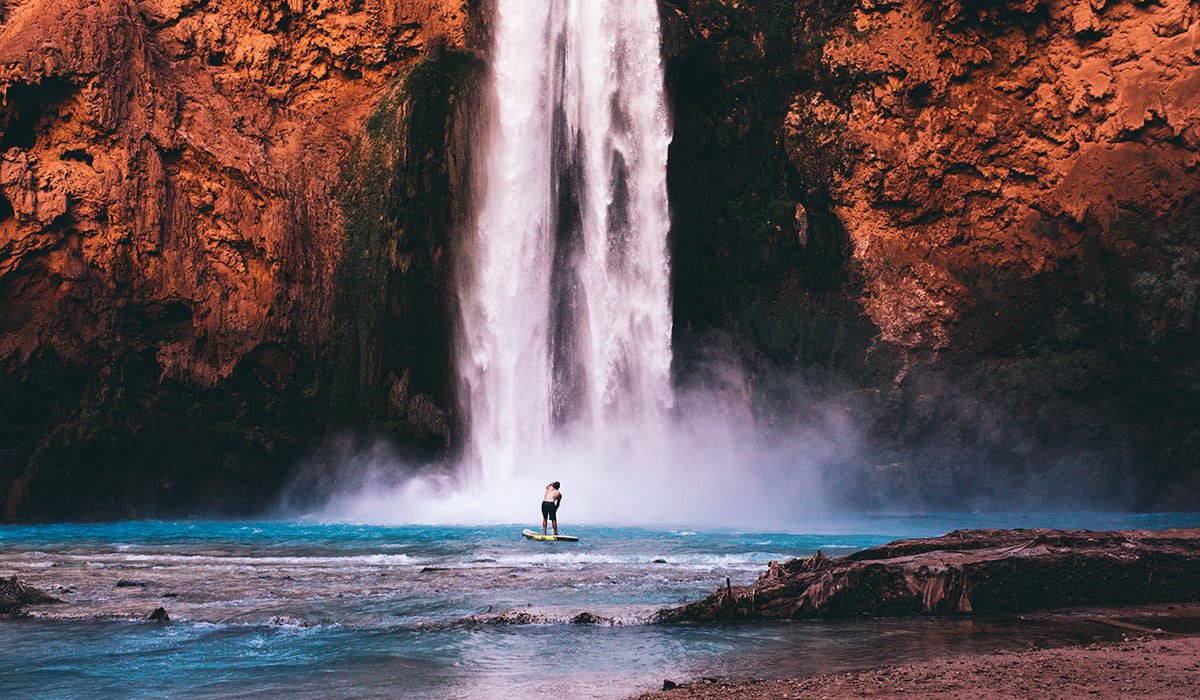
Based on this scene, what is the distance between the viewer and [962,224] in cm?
3244

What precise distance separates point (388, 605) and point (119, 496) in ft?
71.8

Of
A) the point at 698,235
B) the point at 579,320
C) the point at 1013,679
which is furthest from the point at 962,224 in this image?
the point at 1013,679

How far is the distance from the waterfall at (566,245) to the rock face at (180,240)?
2.06m

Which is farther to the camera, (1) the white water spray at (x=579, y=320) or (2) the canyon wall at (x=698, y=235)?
(1) the white water spray at (x=579, y=320)

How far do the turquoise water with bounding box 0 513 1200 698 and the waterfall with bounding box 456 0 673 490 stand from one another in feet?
41.8

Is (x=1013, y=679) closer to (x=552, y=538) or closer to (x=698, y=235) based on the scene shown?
(x=552, y=538)

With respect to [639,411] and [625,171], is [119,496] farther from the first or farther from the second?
[625,171]

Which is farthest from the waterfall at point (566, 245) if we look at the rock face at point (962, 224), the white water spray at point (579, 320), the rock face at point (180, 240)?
the rock face at point (180, 240)

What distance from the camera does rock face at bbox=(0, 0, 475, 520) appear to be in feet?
95.0

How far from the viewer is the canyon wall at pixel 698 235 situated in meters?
29.2

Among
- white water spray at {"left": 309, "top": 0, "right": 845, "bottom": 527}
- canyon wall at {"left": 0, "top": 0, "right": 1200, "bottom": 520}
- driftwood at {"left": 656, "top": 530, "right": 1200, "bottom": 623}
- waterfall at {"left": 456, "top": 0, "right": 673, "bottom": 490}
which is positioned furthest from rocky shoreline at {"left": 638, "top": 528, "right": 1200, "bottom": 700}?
canyon wall at {"left": 0, "top": 0, "right": 1200, "bottom": 520}

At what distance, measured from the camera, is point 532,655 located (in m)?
8.59

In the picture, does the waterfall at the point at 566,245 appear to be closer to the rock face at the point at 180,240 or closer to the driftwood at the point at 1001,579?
the rock face at the point at 180,240

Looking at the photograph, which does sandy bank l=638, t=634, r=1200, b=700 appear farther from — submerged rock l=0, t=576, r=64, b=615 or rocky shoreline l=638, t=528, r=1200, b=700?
submerged rock l=0, t=576, r=64, b=615
